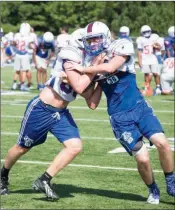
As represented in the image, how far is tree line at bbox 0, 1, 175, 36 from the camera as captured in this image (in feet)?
159

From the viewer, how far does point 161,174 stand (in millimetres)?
9078

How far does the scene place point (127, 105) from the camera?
741 centimetres

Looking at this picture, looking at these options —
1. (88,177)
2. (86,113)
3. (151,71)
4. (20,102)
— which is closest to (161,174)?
(88,177)

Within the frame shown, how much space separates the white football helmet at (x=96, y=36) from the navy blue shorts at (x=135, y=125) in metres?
0.68

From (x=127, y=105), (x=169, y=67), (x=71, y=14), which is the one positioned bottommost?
(x=71, y=14)

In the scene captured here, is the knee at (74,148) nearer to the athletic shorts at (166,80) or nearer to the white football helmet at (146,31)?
the athletic shorts at (166,80)

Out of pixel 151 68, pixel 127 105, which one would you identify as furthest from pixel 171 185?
pixel 151 68

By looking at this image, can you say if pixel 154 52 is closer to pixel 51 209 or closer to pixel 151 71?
pixel 151 71

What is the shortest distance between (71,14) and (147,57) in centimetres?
3248

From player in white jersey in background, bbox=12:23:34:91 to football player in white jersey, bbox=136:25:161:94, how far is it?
319 centimetres

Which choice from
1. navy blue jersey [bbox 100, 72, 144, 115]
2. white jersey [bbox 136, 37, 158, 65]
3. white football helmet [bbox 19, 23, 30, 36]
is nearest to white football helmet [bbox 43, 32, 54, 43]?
white football helmet [bbox 19, 23, 30, 36]

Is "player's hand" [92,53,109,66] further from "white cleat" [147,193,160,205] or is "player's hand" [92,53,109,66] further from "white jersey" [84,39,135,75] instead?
"white cleat" [147,193,160,205]

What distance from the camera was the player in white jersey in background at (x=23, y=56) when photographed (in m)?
21.2

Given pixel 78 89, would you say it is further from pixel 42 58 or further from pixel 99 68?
pixel 42 58
